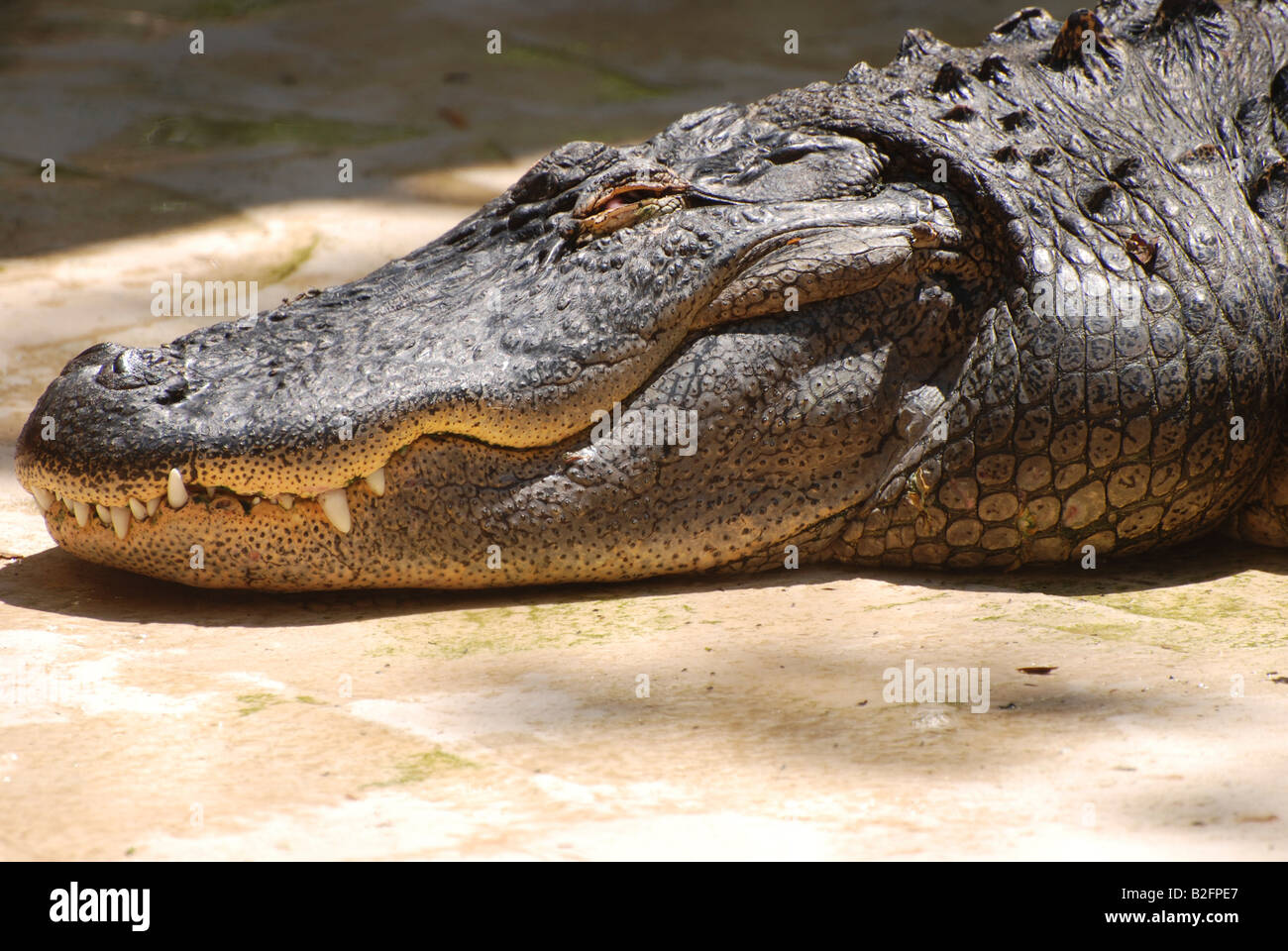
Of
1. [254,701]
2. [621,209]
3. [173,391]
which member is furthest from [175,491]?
[621,209]

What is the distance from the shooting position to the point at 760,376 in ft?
8.84

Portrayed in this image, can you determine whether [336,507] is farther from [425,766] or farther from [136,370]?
[425,766]

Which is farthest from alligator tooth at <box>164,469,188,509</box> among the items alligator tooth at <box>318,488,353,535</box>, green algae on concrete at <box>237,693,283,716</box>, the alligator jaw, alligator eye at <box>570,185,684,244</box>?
alligator eye at <box>570,185,684,244</box>

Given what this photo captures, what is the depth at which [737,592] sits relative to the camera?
276 centimetres

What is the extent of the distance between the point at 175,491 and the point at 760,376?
1.17m

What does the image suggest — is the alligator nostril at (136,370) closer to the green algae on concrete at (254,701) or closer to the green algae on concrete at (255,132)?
the green algae on concrete at (254,701)

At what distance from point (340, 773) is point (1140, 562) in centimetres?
191

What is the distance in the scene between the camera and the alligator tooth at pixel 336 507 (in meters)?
2.51

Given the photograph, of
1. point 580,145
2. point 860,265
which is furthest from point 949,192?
point 580,145

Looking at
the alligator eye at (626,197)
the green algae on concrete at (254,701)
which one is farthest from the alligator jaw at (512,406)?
the green algae on concrete at (254,701)

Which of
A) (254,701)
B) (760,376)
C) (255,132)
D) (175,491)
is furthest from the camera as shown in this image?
(255,132)

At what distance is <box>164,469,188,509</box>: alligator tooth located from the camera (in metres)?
2.45

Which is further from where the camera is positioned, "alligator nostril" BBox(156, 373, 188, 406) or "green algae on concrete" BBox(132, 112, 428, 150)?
"green algae on concrete" BBox(132, 112, 428, 150)

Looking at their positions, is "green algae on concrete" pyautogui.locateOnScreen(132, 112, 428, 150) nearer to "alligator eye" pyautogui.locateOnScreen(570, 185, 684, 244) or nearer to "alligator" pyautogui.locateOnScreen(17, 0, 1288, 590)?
"alligator" pyautogui.locateOnScreen(17, 0, 1288, 590)
